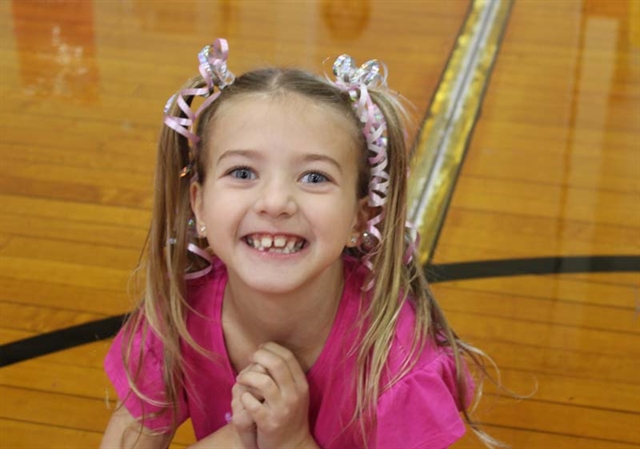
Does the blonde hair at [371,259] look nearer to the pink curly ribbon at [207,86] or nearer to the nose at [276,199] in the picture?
the pink curly ribbon at [207,86]

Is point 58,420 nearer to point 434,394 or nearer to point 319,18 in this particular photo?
point 434,394

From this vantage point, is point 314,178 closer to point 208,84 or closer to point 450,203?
point 208,84

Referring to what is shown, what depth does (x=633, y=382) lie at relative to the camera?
188cm

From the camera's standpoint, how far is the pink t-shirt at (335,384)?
133 cm

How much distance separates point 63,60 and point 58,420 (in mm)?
1609

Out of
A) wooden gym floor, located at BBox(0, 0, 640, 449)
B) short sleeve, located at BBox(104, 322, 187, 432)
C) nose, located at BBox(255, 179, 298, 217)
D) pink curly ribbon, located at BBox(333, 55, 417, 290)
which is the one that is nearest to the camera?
nose, located at BBox(255, 179, 298, 217)

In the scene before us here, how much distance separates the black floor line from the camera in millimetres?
1955

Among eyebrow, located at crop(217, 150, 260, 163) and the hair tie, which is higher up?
the hair tie

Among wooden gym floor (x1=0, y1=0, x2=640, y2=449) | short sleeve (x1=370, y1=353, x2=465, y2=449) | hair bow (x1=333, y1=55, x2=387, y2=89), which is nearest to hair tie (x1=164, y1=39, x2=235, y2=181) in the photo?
hair bow (x1=333, y1=55, x2=387, y2=89)

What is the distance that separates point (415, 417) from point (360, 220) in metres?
0.25

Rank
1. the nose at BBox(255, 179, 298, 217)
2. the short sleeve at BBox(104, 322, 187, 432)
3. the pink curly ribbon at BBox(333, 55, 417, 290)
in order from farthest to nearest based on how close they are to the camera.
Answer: the short sleeve at BBox(104, 322, 187, 432) → the pink curly ribbon at BBox(333, 55, 417, 290) → the nose at BBox(255, 179, 298, 217)

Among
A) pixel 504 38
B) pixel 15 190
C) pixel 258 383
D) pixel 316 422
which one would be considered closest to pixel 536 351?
pixel 316 422

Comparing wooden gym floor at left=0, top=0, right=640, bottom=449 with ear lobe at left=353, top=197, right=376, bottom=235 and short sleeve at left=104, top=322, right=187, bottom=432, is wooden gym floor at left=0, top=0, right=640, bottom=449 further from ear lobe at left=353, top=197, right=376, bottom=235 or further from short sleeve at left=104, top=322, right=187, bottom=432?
ear lobe at left=353, top=197, right=376, bottom=235

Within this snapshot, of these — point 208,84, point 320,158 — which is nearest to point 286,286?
point 320,158
